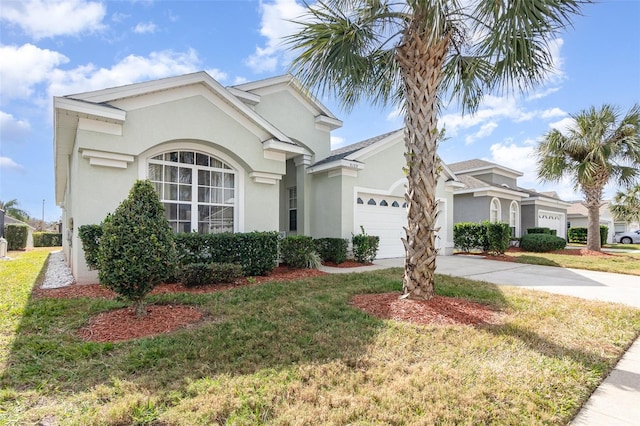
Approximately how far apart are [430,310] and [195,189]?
732cm

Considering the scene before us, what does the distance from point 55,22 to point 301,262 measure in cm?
1010

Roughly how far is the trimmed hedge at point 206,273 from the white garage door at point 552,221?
24.8 m

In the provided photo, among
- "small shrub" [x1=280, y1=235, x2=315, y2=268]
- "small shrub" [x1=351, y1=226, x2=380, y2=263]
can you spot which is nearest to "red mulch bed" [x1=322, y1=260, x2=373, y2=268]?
"small shrub" [x1=351, y1=226, x2=380, y2=263]

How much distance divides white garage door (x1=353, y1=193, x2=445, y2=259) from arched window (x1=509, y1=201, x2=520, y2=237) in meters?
11.4

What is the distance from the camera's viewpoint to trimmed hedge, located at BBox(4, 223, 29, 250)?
21656 mm

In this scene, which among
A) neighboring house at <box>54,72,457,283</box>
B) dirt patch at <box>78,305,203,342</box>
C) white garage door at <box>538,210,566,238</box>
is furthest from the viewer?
white garage door at <box>538,210,566,238</box>

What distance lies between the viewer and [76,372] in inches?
139

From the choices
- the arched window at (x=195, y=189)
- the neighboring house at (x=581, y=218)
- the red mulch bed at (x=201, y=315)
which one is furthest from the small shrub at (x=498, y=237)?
the neighboring house at (x=581, y=218)

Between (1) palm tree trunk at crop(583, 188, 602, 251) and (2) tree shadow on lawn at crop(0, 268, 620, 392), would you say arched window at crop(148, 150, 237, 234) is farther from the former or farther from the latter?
(1) palm tree trunk at crop(583, 188, 602, 251)

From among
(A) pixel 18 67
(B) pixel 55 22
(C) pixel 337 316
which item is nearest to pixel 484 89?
(C) pixel 337 316

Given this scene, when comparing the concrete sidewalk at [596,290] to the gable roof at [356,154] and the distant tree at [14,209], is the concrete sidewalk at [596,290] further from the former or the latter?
the distant tree at [14,209]

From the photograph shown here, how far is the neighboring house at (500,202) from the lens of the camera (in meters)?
19.6

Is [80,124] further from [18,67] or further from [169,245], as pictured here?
[18,67]

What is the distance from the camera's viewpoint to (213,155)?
9906 mm
